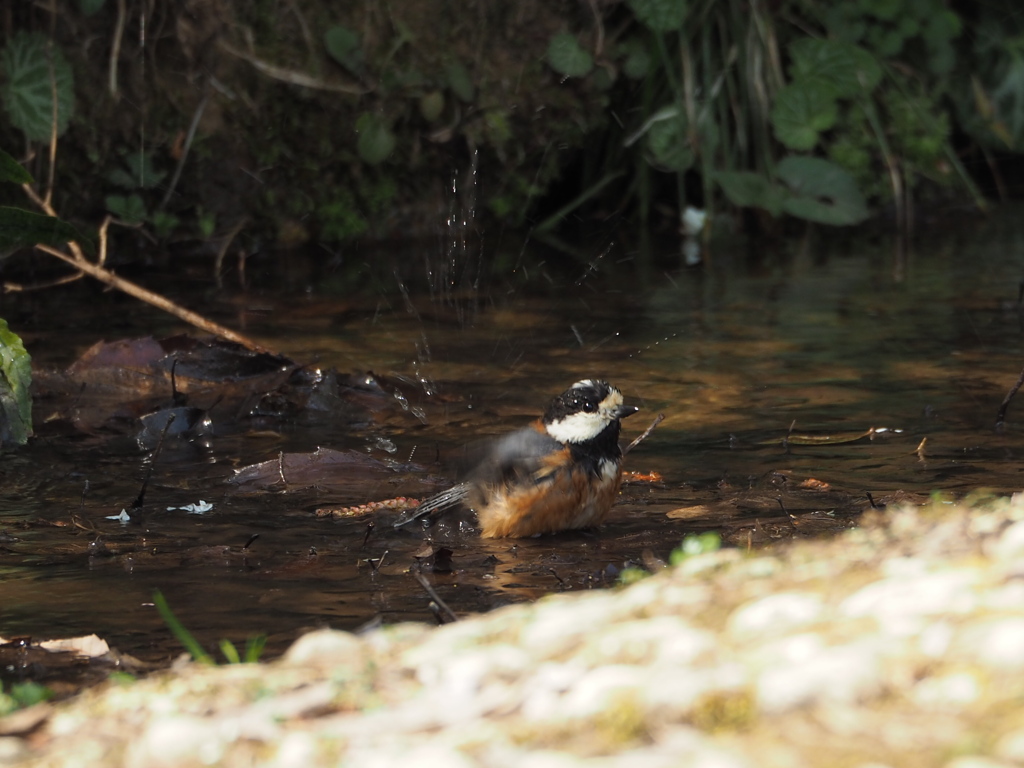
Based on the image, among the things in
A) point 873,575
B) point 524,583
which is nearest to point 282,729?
point 873,575

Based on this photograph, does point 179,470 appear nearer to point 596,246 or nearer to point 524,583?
A: point 524,583

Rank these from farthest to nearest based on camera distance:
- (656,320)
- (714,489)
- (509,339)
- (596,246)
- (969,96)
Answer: (969,96), (596,246), (656,320), (509,339), (714,489)

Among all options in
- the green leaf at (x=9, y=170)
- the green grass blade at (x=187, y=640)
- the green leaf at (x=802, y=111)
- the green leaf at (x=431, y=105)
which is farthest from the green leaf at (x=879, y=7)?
the green grass blade at (x=187, y=640)

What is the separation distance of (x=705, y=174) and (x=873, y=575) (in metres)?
7.24

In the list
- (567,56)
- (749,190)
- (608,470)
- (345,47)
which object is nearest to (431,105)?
(345,47)

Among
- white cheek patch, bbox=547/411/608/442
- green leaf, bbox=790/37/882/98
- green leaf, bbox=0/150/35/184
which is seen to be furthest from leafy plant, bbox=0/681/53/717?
green leaf, bbox=790/37/882/98

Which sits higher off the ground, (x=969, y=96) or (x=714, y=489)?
(x=969, y=96)

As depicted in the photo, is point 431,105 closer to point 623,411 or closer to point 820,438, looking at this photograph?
point 820,438

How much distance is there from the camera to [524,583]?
3719mm

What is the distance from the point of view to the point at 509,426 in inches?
216

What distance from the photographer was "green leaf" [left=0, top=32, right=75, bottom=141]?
783 centimetres

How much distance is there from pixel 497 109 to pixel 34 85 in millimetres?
2985

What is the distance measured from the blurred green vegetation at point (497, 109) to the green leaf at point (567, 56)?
1 cm

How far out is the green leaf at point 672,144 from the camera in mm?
9711
